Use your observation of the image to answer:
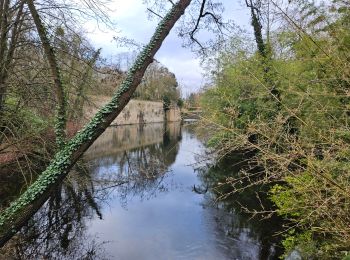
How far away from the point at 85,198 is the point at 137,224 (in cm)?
318

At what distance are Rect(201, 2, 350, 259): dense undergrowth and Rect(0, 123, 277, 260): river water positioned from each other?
1.13 meters

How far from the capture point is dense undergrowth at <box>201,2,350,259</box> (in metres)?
4.25

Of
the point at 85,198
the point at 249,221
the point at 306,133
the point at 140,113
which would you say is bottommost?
the point at 85,198

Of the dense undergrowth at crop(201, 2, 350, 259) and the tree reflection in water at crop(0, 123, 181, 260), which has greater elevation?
the dense undergrowth at crop(201, 2, 350, 259)

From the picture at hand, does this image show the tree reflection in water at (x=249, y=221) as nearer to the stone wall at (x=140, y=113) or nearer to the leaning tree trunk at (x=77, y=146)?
the leaning tree trunk at (x=77, y=146)

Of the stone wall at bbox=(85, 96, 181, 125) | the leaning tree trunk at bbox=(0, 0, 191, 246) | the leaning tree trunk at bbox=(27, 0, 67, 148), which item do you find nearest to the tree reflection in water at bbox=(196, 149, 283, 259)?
the leaning tree trunk at bbox=(0, 0, 191, 246)

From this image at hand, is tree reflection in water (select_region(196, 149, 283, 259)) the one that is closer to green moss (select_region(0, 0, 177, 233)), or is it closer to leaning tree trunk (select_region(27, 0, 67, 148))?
green moss (select_region(0, 0, 177, 233))

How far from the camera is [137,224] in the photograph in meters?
11.5

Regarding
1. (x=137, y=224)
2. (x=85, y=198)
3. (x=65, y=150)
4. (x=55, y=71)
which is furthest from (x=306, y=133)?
(x=85, y=198)

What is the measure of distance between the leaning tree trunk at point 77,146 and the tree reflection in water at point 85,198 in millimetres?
2246

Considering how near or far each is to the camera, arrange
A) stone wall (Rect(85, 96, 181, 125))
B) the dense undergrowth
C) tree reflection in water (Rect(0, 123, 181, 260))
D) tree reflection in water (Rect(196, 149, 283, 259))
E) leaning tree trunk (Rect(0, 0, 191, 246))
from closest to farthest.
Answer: the dense undergrowth, leaning tree trunk (Rect(0, 0, 191, 246)), tree reflection in water (Rect(0, 123, 181, 260)), tree reflection in water (Rect(196, 149, 283, 259)), stone wall (Rect(85, 96, 181, 125))

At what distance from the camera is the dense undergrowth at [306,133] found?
13.9 feet

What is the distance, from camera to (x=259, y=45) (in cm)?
1792

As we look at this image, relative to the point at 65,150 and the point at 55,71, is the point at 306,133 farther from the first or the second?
the point at 55,71
